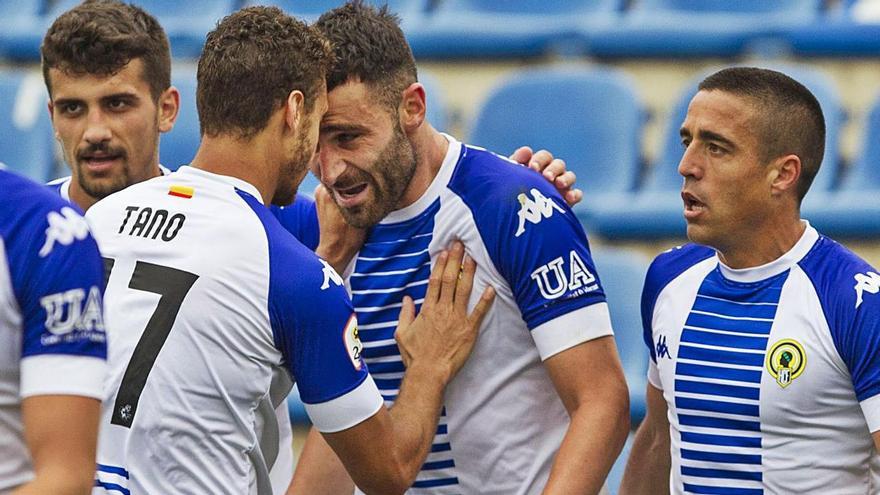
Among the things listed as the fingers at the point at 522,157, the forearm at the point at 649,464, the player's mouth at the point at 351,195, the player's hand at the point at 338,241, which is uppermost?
the fingers at the point at 522,157

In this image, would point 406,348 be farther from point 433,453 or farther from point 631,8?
point 631,8

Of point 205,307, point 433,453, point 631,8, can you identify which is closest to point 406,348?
point 433,453

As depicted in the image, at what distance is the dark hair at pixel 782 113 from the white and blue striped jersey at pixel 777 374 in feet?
0.62

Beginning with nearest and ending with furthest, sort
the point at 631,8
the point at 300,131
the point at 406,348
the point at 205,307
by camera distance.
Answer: the point at 205,307 < the point at 300,131 < the point at 406,348 < the point at 631,8

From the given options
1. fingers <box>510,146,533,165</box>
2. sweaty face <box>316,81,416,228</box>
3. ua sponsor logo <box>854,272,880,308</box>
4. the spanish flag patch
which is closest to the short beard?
sweaty face <box>316,81,416,228</box>

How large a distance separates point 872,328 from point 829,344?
0.38ft

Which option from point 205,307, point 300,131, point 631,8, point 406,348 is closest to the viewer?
point 205,307

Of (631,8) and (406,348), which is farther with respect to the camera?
(631,8)

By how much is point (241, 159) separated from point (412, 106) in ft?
2.08

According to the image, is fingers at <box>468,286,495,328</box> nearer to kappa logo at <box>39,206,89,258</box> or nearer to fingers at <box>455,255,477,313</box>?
fingers at <box>455,255,477,313</box>

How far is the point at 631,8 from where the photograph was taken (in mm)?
6820

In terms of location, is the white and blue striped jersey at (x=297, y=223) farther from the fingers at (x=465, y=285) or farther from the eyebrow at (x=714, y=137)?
the eyebrow at (x=714, y=137)

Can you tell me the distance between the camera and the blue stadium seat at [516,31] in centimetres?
654

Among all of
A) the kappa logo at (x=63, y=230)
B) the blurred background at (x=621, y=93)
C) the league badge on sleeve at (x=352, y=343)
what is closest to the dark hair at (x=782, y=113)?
the league badge on sleeve at (x=352, y=343)
